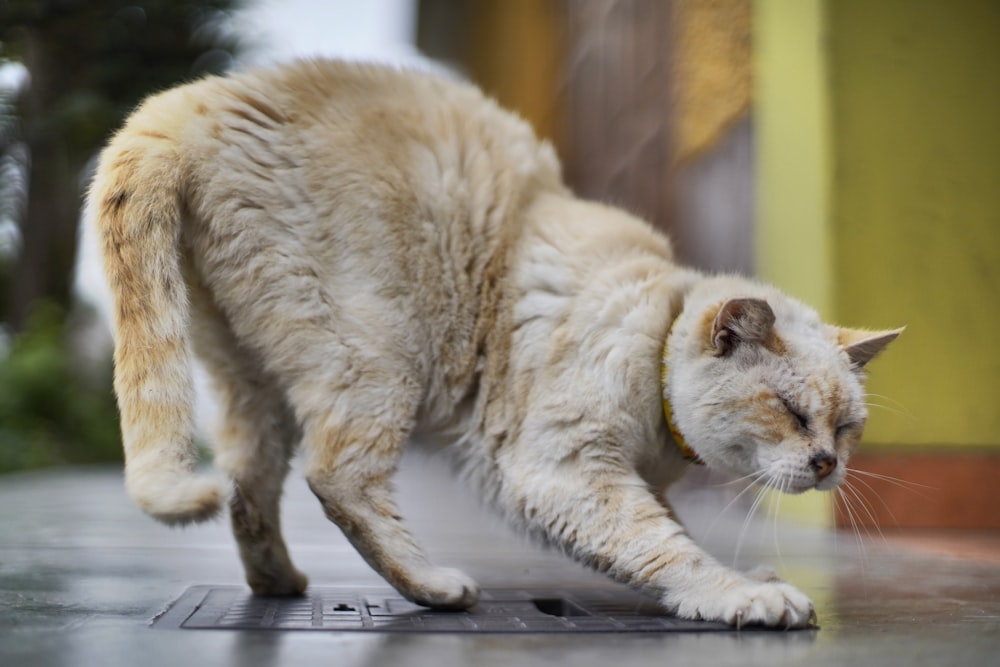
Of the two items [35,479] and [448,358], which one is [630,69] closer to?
[448,358]

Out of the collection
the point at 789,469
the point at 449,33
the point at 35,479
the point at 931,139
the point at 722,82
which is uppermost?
the point at 449,33

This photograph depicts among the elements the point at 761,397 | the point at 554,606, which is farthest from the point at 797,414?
the point at 554,606

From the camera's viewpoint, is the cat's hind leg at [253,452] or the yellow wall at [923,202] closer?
the cat's hind leg at [253,452]

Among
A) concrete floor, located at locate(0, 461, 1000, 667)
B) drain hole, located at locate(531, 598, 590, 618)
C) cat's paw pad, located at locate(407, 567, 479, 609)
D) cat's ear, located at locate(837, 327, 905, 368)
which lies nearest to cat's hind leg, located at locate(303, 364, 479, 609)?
cat's paw pad, located at locate(407, 567, 479, 609)

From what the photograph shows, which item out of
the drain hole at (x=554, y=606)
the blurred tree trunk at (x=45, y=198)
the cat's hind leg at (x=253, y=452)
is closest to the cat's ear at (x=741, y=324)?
the drain hole at (x=554, y=606)

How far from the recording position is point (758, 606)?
79.4 inches

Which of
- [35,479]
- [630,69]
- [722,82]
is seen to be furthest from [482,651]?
[35,479]

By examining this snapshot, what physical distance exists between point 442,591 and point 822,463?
849mm

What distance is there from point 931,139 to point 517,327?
247cm

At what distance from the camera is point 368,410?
234 centimetres

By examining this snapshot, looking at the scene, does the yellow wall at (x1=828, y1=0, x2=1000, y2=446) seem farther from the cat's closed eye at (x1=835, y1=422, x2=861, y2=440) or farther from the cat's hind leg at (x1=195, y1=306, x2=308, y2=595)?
the cat's hind leg at (x1=195, y1=306, x2=308, y2=595)

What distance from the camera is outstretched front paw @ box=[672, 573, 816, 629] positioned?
2.00 metres

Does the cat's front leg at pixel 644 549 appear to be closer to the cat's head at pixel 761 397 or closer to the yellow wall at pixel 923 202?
the cat's head at pixel 761 397

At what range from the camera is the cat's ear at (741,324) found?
2252 mm
